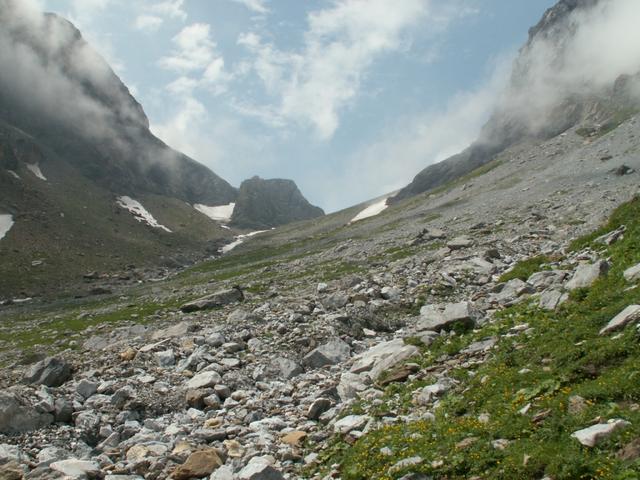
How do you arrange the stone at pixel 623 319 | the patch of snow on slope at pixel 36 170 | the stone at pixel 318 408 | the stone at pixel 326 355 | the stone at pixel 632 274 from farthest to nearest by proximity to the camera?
the patch of snow on slope at pixel 36 170 < the stone at pixel 326 355 < the stone at pixel 632 274 < the stone at pixel 318 408 < the stone at pixel 623 319

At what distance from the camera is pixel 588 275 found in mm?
18953

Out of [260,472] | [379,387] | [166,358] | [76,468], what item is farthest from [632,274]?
[166,358]

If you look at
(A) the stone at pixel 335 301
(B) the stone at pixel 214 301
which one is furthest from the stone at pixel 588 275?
(B) the stone at pixel 214 301

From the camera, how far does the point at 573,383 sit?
1157 cm

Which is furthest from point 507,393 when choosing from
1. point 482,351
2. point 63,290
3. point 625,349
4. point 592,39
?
point 592,39

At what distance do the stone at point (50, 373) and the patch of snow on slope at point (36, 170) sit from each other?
581ft

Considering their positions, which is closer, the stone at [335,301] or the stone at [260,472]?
the stone at [260,472]

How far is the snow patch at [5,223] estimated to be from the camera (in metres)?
120

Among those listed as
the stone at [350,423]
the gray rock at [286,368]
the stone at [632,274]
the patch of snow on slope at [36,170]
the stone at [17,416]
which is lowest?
the stone at [350,423]

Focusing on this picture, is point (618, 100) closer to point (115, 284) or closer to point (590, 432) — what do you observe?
point (115, 284)

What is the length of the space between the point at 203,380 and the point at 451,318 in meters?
10.7

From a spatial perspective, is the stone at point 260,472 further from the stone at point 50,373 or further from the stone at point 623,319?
the stone at point 50,373

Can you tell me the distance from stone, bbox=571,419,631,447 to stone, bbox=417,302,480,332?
11703 millimetres

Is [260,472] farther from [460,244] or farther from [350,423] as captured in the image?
[460,244]
